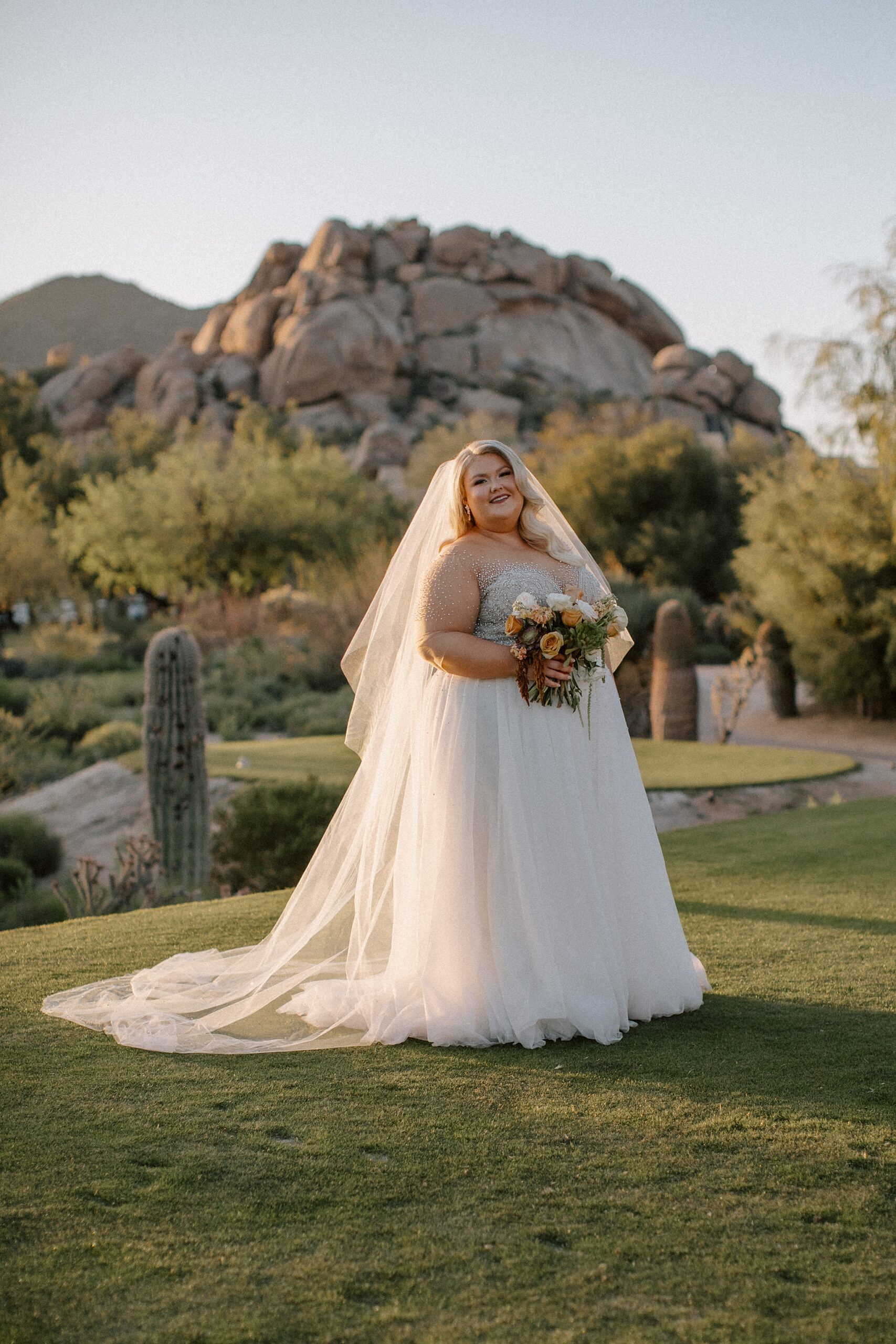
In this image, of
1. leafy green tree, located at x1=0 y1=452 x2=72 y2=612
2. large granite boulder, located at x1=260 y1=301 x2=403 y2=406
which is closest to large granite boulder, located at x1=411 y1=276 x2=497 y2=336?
large granite boulder, located at x1=260 y1=301 x2=403 y2=406

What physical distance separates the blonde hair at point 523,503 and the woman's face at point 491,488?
2 centimetres

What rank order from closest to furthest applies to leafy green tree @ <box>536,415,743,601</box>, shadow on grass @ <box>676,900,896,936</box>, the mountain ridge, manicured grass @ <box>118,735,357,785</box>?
shadow on grass @ <box>676,900,896,936</box> → manicured grass @ <box>118,735,357,785</box> → leafy green tree @ <box>536,415,743,601</box> → the mountain ridge

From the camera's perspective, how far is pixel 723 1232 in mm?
2418

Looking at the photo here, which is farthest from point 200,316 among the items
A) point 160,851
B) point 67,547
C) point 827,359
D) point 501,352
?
point 160,851

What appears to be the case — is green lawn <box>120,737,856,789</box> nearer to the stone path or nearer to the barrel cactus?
the stone path

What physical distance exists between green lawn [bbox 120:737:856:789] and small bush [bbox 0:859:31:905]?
2.47 meters

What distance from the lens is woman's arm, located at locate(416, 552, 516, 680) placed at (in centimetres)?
401

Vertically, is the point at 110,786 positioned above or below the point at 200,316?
below

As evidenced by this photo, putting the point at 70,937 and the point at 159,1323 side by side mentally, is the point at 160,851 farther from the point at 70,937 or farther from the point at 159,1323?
the point at 159,1323

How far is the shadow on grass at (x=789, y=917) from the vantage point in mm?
5406

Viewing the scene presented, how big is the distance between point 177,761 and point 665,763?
622 cm

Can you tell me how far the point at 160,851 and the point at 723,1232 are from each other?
278 inches

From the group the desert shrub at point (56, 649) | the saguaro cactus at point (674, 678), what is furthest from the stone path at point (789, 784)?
the desert shrub at point (56, 649)

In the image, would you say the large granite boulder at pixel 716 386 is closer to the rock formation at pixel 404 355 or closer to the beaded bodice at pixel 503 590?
the rock formation at pixel 404 355
